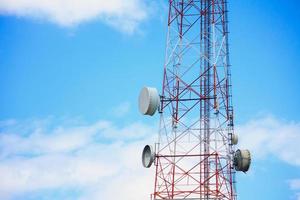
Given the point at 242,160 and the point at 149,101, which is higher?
the point at 149,101

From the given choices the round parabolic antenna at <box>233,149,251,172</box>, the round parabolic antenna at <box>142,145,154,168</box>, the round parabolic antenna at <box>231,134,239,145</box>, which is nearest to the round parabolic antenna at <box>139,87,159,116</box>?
the round parabolic antenna at <box>142,145,154,168</box>

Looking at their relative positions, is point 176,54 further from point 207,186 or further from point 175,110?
point 207,186

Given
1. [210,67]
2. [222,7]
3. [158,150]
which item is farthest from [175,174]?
[222,7]

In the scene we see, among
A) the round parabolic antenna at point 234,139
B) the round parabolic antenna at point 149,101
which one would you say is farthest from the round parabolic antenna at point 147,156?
the round parabolic antenna at point 234,139

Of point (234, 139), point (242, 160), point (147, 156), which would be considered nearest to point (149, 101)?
point (147, 156)

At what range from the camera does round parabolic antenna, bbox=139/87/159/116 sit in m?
35.3

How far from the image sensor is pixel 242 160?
Answer: 3481 cm

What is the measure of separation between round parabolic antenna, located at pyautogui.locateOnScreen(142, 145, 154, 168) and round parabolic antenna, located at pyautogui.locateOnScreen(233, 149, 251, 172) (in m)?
4.86

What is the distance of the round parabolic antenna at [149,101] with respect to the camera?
35312 mm

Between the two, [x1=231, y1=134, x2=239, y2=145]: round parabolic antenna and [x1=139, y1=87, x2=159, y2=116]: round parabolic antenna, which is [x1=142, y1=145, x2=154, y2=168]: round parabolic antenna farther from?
[x1=231, y1=134, x2=239, y2=145]: round parabolic antenna

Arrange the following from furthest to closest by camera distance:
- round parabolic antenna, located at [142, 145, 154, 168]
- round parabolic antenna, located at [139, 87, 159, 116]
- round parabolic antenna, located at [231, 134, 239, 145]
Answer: round parabolic antenna, located at [142, 145, 154, 168] → round parabolic antenna, located at [231, 134, 239, 145] → round parabolic antenna, located at [139, 87, 159, 116]

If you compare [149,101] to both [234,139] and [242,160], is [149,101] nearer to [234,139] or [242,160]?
[234,139]

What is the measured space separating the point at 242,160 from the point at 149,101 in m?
6.36

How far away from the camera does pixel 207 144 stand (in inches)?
1388
